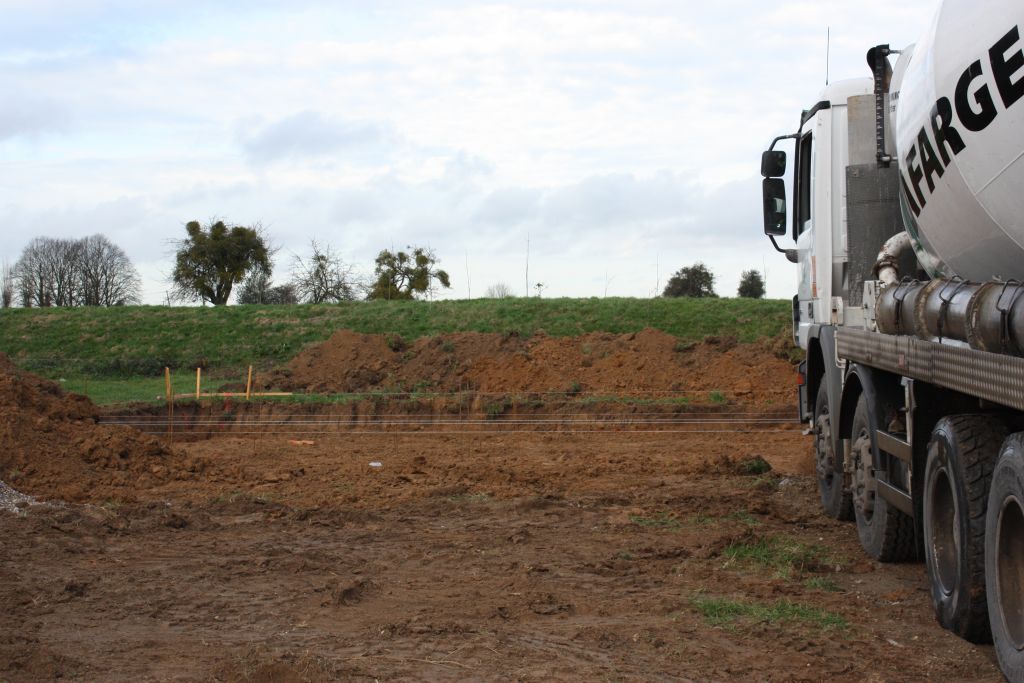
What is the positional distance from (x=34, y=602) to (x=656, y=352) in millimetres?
19540

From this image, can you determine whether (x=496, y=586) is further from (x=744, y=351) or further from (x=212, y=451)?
(x=744, y=351)

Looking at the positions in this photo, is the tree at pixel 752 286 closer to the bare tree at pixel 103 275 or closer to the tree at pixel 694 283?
the tree at pixel 694 283

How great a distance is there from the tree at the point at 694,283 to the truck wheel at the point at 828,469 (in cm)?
3566

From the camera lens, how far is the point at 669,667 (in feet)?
17.3

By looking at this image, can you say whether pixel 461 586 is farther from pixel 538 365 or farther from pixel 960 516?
pixel 538 365

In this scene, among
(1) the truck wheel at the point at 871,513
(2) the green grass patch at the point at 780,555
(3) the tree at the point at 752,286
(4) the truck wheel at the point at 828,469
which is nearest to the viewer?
(1) the truck wheel at the point at 871,513

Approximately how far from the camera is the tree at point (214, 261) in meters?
48.0

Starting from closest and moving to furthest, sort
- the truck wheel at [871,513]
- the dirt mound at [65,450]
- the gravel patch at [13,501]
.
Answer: the truck wheel at [871,513]
the gravel patch at [13,501]
the dirt mound at [65,450]

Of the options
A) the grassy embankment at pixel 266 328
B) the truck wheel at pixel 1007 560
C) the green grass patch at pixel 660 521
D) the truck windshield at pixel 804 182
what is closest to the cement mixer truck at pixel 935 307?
the truck wheel at pixel 1007 560

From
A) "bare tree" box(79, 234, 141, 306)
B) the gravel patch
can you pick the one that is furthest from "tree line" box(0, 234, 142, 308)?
the gravel patch

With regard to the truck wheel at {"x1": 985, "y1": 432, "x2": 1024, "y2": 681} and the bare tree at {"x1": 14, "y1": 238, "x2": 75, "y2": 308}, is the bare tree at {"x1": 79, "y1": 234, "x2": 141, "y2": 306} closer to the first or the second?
the bare tree at {"x1": 14, "y1": 238, "x2": 75, "y2": 308}

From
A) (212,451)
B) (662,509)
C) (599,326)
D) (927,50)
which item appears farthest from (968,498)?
(599,326)

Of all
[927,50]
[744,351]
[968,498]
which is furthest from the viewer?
[744,351]

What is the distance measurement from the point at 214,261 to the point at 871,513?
44.0 meters
